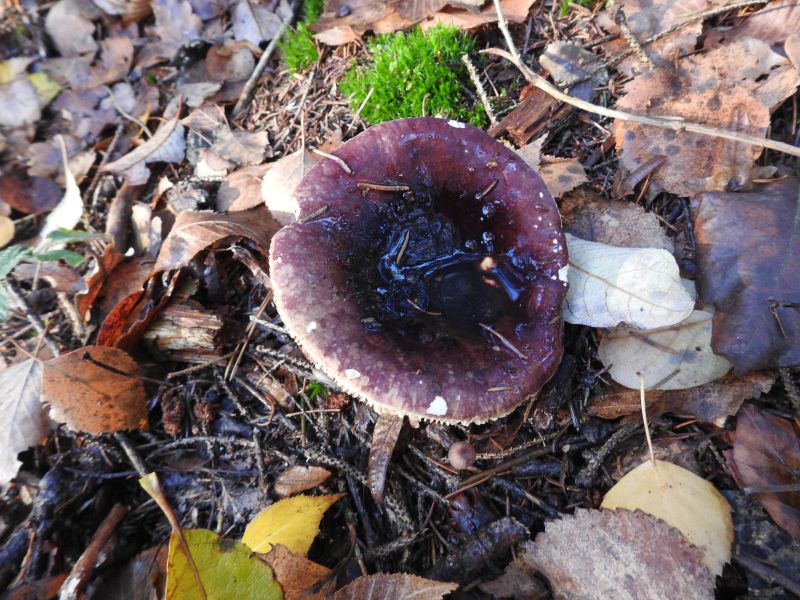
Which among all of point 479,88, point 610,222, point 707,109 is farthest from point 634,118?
point 479,88

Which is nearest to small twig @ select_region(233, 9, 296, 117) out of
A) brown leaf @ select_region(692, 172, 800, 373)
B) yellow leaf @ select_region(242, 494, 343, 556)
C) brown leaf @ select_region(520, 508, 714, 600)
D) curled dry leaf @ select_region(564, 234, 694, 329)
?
curled dry leaf @ select_region(564, 234, 694, 329)

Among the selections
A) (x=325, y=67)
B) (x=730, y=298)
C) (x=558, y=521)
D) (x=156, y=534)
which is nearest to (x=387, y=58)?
(x=325, y=67)

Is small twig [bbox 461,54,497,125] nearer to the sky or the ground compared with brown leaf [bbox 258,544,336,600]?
nearer to the sky

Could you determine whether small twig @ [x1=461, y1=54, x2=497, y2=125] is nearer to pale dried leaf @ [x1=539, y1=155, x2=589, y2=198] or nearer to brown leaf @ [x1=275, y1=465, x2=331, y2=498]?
pale dried leaf @ [x1=539, y1=155, x2=589, y2=198]

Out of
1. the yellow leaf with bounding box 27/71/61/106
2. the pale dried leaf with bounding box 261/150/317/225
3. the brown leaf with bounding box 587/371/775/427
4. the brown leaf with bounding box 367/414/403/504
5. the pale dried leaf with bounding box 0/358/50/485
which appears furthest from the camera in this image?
the yellow leaf with bounding box 27/71/61/106

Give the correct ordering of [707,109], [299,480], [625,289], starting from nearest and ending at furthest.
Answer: [625,289] < [299,480] < [707,109]

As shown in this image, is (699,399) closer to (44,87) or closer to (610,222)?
(610,222)

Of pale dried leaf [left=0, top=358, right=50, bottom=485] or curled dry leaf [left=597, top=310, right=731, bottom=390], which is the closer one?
curled dry leaf [left=597, top=310, right=731, bottom=390]
